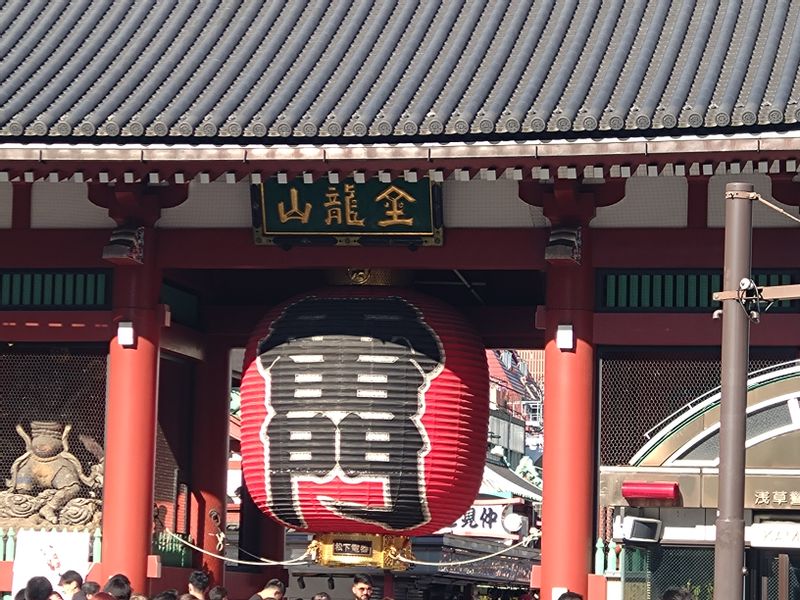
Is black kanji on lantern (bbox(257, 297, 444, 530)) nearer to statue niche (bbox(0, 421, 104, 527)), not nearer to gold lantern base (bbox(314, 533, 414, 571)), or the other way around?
gold lantern base (bbox(314, 533, 414, 571))

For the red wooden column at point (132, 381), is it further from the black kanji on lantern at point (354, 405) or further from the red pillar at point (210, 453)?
the red pillar at point (210, 453)

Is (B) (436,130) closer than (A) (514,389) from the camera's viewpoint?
Yes

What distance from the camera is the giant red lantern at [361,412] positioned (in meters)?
15.1

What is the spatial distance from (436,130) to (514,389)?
174ft

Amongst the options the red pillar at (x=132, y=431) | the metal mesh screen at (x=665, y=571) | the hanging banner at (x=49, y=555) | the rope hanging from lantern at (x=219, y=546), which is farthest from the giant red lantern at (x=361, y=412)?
the metal mesh screen at (x=665, y=571)

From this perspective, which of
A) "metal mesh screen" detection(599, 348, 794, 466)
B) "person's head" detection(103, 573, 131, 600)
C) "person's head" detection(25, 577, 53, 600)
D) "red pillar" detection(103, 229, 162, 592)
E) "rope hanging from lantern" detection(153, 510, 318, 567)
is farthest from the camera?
"rope hanging from lantern" detection(153, 510, 318, 567)

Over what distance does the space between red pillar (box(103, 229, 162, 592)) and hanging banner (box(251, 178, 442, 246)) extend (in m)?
1.08

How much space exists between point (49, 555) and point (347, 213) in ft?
12.5

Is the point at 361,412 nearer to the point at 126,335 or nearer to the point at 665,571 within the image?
the point at 126,335

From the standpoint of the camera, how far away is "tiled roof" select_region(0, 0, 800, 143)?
13891mm

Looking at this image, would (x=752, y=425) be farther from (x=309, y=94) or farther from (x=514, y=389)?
(x=514, y=389)

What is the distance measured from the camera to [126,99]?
15141 mm

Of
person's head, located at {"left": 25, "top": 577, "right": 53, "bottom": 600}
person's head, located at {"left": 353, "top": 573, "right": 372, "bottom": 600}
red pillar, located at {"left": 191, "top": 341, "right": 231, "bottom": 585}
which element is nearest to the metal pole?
person's head, located at {"left": 353, "top": 573, "right": 372, "bottom": 600}

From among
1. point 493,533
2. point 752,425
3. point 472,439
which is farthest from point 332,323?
point 493,533
